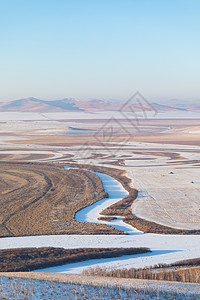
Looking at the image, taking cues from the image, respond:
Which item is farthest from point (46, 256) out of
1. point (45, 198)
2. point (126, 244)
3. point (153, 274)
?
point (45, 198)

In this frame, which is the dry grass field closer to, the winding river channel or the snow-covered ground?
the winding river channel

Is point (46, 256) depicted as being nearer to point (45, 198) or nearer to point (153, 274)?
point (153, 274)

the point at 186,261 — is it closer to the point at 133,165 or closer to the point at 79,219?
the point at 79,219

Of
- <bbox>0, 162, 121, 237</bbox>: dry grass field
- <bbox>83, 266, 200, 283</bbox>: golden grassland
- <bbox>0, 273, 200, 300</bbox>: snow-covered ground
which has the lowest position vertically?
<bbox>0, 162, 121, 237</bbox>: dry grass field

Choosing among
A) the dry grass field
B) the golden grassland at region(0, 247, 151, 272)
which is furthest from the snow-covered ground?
the dry grass field

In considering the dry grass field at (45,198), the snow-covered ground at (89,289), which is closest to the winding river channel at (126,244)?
the dry grass field at (45,198)

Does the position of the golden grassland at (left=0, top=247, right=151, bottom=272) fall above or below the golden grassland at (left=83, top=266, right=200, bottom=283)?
below

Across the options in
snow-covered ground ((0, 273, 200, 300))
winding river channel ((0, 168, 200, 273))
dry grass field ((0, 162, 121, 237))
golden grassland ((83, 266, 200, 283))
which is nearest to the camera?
snow-covered ground ((0, 273, 200, 300))

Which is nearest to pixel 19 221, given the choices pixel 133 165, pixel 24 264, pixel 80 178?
pixel 24 264
